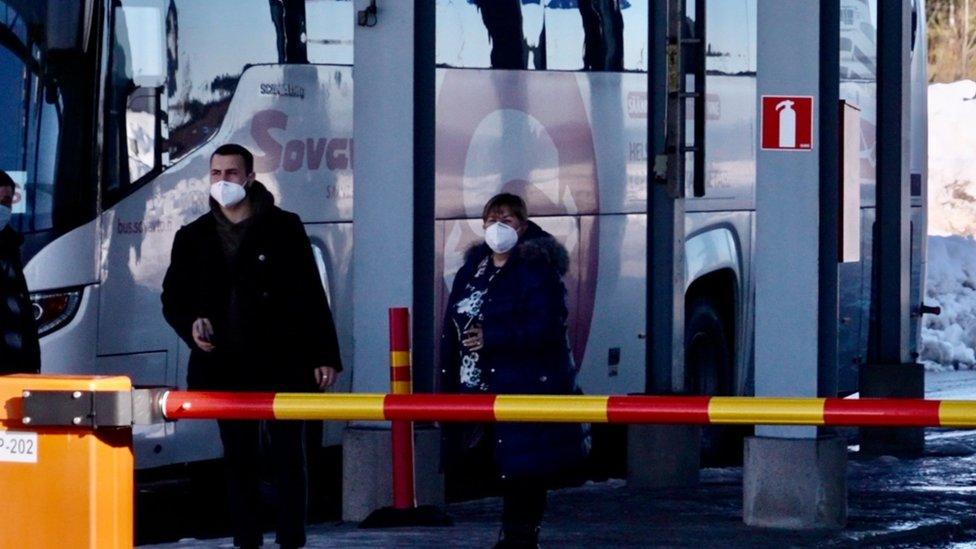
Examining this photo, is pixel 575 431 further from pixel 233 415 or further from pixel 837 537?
pixel 233 415

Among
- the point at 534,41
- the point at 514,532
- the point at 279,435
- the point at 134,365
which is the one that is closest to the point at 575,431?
the point at 514,532

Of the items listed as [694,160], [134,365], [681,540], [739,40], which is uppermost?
[739,40]

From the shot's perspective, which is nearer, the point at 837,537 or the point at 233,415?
the point at 233,415

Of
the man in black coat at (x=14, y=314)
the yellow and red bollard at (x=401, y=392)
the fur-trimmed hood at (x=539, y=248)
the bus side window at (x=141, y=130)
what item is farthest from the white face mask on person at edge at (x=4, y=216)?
the fur-trimmed hood at (x=539, y=248)

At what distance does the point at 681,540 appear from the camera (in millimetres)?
10445

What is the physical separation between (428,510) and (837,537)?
1.86m

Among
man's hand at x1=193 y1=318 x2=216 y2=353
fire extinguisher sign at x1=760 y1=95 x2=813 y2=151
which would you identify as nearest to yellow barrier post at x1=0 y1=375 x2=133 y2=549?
man's hand at x1=193 y1=318 x2=216 y2=353

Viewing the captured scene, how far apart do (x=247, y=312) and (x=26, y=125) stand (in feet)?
6.93

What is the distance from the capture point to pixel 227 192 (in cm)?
916

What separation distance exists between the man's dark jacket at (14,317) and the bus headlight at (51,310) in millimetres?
1265

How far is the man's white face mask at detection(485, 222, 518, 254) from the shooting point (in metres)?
9.20

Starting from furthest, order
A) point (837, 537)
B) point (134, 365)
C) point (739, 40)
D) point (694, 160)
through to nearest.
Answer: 1. point (739, 40)
2. point (694, 160)
3. point (134, 365)
4. point (837, 537)

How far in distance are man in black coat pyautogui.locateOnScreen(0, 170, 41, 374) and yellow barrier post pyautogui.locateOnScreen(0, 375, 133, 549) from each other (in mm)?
3516

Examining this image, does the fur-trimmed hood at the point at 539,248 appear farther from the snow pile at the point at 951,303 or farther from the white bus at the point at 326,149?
the snow pile at the point at 951,303
